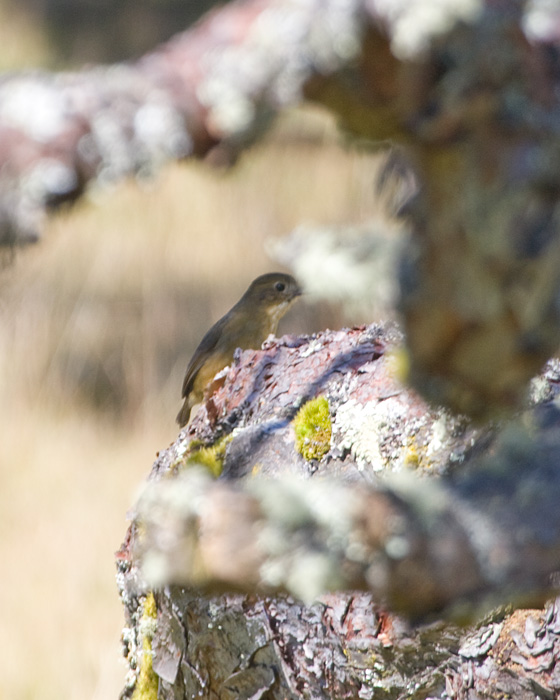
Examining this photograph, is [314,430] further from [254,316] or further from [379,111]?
[254,316]

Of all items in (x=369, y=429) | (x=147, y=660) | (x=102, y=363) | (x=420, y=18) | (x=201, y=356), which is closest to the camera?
(x=420, y=18)

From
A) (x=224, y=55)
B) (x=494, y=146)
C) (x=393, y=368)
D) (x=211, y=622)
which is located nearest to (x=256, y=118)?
(x=224, y=55)

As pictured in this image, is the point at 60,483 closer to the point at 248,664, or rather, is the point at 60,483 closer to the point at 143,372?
the point at 143,372

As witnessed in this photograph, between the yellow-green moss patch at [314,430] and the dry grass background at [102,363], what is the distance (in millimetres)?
2349

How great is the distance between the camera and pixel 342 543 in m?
0.75

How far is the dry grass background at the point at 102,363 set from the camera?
443cm

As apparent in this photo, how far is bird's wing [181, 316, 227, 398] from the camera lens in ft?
14.2

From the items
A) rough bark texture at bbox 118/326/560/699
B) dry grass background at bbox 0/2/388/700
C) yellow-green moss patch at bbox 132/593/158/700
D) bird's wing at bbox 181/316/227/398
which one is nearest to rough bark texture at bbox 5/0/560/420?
rough bark texture at bbox 118/326/560/699

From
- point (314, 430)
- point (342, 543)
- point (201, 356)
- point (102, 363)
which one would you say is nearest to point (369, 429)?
point (314, 430)

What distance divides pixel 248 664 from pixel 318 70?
1.28m

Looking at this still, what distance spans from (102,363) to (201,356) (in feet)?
7.80

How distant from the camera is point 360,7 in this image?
684mm

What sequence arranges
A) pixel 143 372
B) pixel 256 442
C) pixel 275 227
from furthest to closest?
pixel 275 227 < pixel 143 372 < pixel 256 442

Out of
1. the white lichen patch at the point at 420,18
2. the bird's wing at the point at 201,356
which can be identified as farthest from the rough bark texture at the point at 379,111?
the bird's wing at the point at 201,356
